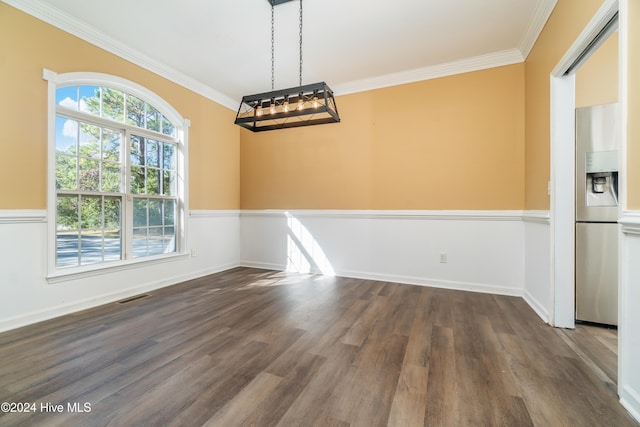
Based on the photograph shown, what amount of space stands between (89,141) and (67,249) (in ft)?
3.95

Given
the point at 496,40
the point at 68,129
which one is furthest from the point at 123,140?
the point at 496,40

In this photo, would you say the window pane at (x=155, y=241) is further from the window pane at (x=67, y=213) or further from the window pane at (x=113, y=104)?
the window pane at (x=113, y=104)

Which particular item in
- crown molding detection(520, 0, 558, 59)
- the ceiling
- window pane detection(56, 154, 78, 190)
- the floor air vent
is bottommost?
the floor air vent

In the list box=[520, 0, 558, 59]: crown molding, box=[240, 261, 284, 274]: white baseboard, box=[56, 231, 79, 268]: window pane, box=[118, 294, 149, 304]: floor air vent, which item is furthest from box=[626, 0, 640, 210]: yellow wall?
box=[56, 231, 79, 268]: window pane

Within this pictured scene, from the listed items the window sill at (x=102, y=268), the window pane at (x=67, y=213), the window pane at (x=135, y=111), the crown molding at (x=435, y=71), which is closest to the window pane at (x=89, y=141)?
the window pane at (x=135, y=111)

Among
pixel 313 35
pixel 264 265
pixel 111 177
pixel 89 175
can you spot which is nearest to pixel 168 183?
pixel 111 177

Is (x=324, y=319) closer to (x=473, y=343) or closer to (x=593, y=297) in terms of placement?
(x=473, y=343)

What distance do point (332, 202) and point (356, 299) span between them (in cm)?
167

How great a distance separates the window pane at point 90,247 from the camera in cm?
292

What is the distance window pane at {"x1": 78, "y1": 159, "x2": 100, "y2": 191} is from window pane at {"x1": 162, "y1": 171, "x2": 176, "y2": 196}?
83cm

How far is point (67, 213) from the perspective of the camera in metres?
2.81

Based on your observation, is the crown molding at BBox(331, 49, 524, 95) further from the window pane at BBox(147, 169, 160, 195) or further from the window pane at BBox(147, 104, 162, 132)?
the window pane at BBox(147, 169, 160, 195)

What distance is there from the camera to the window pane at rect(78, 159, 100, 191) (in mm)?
2916

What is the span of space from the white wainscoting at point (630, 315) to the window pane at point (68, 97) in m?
4.62
